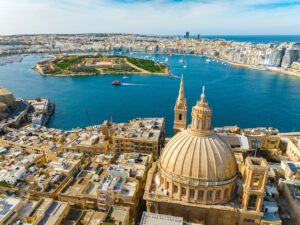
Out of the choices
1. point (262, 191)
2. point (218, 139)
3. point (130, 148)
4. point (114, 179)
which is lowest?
point (130, 148)

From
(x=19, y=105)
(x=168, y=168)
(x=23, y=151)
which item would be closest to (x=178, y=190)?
(x=168, y=168)

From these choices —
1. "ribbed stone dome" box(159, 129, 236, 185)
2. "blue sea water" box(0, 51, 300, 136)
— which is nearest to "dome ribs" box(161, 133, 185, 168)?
"ribbed stone dome" box(159, 129, 236, 185)

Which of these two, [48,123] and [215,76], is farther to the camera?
[215,76]

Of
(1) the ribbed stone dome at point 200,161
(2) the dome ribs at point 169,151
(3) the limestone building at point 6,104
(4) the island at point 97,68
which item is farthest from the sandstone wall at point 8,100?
(4) the island at point 97,68

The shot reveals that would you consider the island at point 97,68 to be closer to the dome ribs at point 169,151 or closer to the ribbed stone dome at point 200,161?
the dome ribs at point 169,151

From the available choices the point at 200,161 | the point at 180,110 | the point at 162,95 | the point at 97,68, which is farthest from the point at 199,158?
the point at 97,68

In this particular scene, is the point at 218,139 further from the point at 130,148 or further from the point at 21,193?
the point at 21,193

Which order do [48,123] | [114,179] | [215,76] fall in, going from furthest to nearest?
[215,76] → [48,123] → [114,179]

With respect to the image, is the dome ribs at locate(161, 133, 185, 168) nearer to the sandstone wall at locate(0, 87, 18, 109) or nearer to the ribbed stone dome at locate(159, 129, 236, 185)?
the ribbed stone dome at locate(159, 129, 236, 185)
